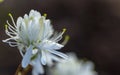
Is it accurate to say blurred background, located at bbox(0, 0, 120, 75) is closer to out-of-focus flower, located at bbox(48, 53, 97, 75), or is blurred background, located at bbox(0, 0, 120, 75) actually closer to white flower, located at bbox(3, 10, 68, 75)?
out-of-focus flower, located at bbox(48, 53, 97, 75)

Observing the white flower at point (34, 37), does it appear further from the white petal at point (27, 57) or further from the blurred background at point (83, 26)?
the blurred background at point (83, 26)

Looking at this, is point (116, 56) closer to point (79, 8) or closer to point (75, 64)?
point (79, 8)

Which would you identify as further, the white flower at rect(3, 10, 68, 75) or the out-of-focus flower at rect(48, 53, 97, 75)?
the out-of-focus flower at rect(48, 53, 97, 75)

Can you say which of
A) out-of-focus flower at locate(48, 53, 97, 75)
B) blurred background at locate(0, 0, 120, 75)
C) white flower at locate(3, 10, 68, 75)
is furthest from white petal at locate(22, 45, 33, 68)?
blurred background at locate(0, 0, 120, 75)

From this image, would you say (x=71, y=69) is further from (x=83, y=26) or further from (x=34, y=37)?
(x=83, y=26)

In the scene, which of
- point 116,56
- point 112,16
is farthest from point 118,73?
point 112,16

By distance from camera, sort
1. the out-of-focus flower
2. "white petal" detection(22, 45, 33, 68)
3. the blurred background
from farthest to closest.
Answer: the blurred background
the out-of-focus flower
"white petal" detection(22, 45, 33, 68)

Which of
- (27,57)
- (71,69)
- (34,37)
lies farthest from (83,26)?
(27,57)

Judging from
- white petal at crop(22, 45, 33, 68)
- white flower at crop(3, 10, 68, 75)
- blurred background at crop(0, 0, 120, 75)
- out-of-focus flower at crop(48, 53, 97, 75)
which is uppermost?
blurred background at crop(0, 0, 120, 75)
